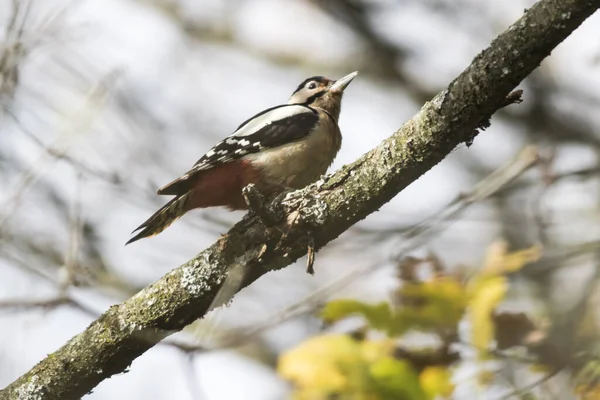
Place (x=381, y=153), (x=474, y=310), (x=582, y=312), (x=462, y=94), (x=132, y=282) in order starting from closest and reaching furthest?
(x=462, y=94) < (x=381, y=153) < (x=474, y=310) < (x=582, y=312) < (x=132, y=282)

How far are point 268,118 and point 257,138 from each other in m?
0.38

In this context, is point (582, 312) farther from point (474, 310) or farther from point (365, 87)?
point (365, 87)

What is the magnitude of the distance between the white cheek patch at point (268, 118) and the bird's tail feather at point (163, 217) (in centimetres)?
79

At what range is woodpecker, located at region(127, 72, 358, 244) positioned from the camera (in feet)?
16.2

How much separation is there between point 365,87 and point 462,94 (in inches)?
305

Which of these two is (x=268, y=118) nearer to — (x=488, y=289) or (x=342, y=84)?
(x=342, y=84)

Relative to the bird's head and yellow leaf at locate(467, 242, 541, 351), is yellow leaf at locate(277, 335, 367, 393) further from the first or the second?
the bird's head

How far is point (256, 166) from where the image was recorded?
5.04 metres

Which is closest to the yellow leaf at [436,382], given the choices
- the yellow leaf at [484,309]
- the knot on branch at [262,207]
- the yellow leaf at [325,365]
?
the yellow leaf at [484,309]

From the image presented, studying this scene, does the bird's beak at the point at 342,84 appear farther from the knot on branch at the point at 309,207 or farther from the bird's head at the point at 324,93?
the knot on branch at the point at 309,207

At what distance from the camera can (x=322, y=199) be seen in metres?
3.34

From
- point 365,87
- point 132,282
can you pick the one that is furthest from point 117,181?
point 365,87

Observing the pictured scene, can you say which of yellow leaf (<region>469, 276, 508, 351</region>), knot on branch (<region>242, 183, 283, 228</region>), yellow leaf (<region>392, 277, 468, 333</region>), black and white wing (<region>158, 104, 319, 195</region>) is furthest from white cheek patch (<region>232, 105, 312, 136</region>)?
yellow leaf (<region>469, 276, 508, 351</region>)

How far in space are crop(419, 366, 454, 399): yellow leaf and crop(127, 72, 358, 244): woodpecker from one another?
1904 millimetres
